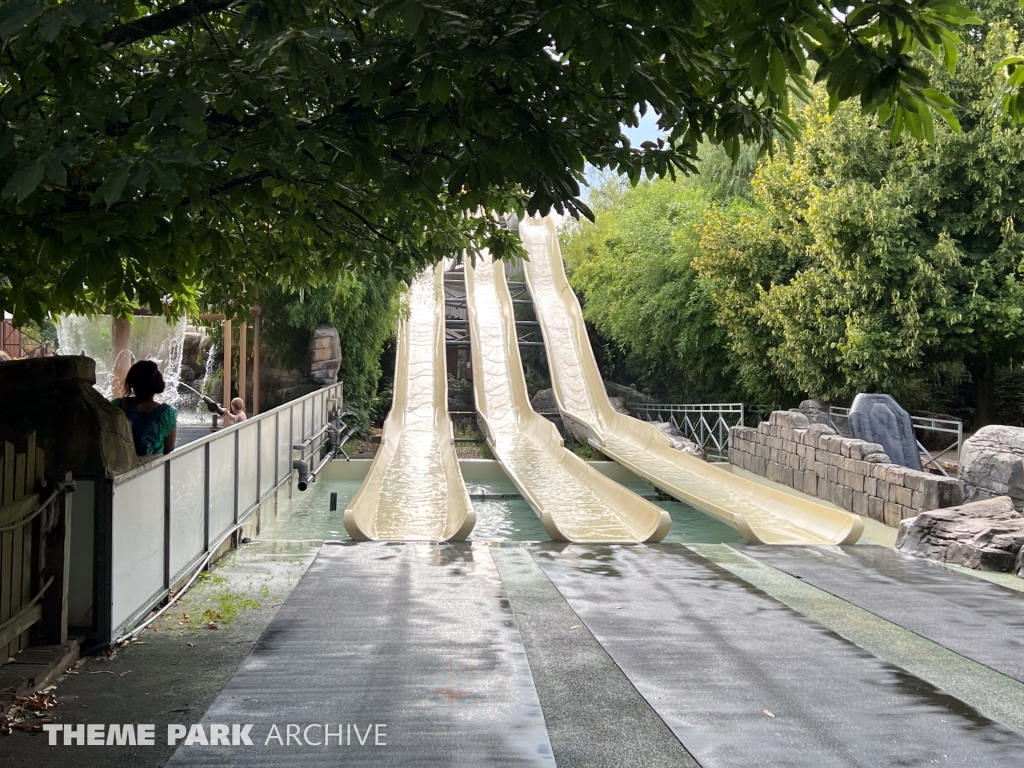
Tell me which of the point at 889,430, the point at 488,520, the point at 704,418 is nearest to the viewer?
the point at 488,520

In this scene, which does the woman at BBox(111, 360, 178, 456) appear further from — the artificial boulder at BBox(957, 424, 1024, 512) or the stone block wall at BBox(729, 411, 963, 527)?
the artificial boulder at BBox(957, 424, 1024, 512)

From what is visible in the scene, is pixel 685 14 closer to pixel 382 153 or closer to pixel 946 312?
pixel 382 153

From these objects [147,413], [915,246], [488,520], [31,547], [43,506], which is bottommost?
[488,520]

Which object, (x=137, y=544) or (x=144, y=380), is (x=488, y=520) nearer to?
(x=144, y=380)

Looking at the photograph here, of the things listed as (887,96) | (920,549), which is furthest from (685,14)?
(920,549)

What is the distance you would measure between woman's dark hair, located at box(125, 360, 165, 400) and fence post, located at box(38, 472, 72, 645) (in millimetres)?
1061

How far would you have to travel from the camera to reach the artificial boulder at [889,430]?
12.6m

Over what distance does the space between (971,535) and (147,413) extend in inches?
257

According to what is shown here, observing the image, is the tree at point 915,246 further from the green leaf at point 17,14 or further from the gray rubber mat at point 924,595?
the green leaf at point 17,14

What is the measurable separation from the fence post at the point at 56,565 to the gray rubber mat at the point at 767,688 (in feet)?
8.57

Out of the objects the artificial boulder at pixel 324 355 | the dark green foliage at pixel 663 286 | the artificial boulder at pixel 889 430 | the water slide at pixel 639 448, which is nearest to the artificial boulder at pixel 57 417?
the water slide at pixel 639 448

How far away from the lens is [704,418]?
19969 millimetres

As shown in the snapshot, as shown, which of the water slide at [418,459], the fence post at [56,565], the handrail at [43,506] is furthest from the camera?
the water slide at [418,459]

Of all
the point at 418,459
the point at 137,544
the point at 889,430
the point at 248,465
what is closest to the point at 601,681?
the point at 137,544
